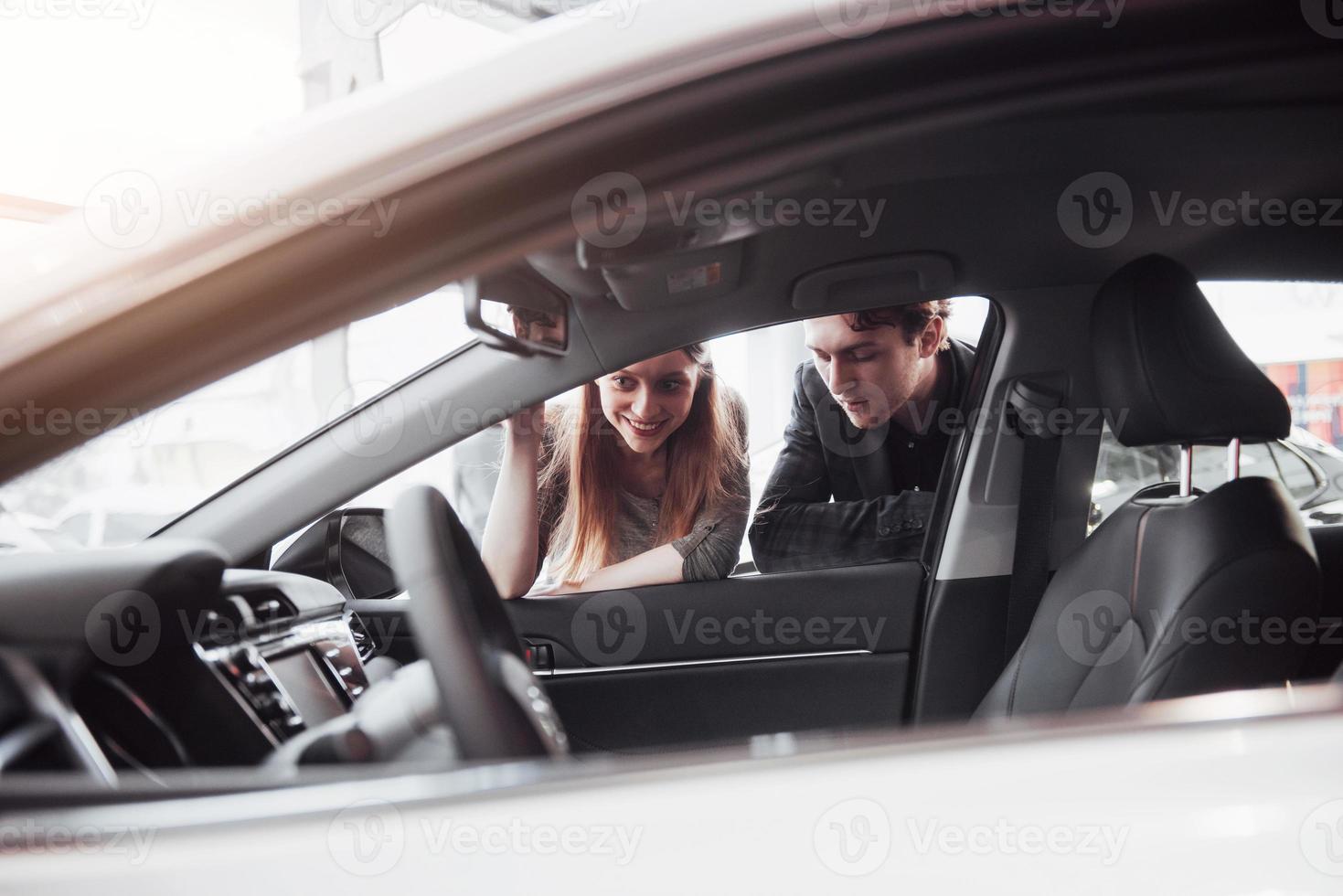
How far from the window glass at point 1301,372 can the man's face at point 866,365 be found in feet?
1.64

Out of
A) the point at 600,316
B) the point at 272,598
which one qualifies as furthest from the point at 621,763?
the point at 600,316

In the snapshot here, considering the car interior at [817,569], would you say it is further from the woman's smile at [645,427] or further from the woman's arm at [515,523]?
the woman's smile at [645,427]

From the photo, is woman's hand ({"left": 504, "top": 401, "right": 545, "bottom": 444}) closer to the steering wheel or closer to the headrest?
the steering wheel

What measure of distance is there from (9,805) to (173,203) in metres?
0.39

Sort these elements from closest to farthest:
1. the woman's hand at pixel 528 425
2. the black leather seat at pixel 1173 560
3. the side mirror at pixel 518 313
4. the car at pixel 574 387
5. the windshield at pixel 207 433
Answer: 1. the car at pixel 574 387
2. the windshield at pixel 207 433
3. the side mirror at pixel 518 313
4. the black leather seat at pixel 1173 560
5. the woman's hand at pixel 528 425

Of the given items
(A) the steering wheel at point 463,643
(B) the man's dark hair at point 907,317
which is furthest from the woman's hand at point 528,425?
(A) the steering wheel at point 463,643

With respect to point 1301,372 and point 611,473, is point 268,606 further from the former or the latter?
point 1301,372

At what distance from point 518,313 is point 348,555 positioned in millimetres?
678

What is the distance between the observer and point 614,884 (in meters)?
0.57

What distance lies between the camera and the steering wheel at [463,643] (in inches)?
29.2

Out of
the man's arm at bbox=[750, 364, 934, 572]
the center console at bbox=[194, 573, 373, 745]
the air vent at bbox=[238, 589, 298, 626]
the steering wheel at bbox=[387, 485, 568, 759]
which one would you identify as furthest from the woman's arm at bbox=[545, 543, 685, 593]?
the steering wheel at bbox=[387, 485, 568, 759]

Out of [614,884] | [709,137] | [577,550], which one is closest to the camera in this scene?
[614,884]

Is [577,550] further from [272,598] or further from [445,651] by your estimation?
[445,651]

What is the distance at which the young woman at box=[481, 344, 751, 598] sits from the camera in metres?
2.05
